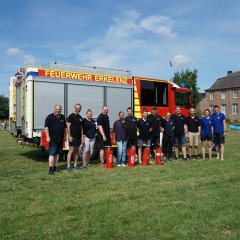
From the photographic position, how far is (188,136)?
12.4 meters

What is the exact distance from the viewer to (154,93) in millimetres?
13938

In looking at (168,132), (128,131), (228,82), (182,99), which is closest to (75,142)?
(128,131)

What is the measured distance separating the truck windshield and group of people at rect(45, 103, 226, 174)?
2498 millimetres

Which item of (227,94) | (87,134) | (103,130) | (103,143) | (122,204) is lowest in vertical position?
(122,204)

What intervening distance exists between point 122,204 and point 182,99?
31.1 ft

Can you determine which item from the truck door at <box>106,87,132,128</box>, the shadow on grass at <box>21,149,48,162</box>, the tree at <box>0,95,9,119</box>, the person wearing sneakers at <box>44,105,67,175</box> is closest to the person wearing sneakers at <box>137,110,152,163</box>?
the truck door at <box>106,87,132,128</box>

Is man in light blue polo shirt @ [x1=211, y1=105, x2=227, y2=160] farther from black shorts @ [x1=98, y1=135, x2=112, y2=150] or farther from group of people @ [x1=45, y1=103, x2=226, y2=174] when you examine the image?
black shorts @ [x1=98, y1=135, x2=112, y2=150]

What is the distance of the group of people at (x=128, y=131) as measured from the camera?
9578 millimetres

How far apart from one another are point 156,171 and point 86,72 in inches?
189

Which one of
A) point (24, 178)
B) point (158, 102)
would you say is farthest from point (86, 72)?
point (24, 178)

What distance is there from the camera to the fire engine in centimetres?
1158

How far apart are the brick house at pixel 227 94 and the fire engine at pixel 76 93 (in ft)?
199

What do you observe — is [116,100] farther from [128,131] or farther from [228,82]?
[228,82]

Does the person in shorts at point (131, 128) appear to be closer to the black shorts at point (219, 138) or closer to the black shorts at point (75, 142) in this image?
the black shorts at point (75, 142)
